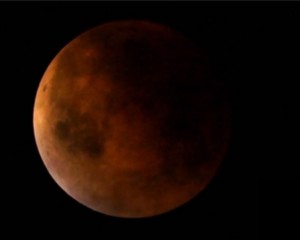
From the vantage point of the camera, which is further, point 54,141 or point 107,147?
point 54,141

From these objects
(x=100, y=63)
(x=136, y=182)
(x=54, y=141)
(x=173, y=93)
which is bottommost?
(x=136, y=182)

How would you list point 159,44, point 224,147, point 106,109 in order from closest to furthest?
1. point 106,109
2. point 159,44
3. point 224,147

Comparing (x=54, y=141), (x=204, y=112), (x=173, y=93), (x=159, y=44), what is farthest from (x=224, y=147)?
(x=54, y=141)

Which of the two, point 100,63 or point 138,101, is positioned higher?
point 100,63

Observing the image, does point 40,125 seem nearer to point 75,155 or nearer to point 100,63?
point 75,155

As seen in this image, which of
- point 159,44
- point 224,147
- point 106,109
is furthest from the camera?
point 224,147

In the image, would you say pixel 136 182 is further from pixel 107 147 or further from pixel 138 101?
pixel 138 101
